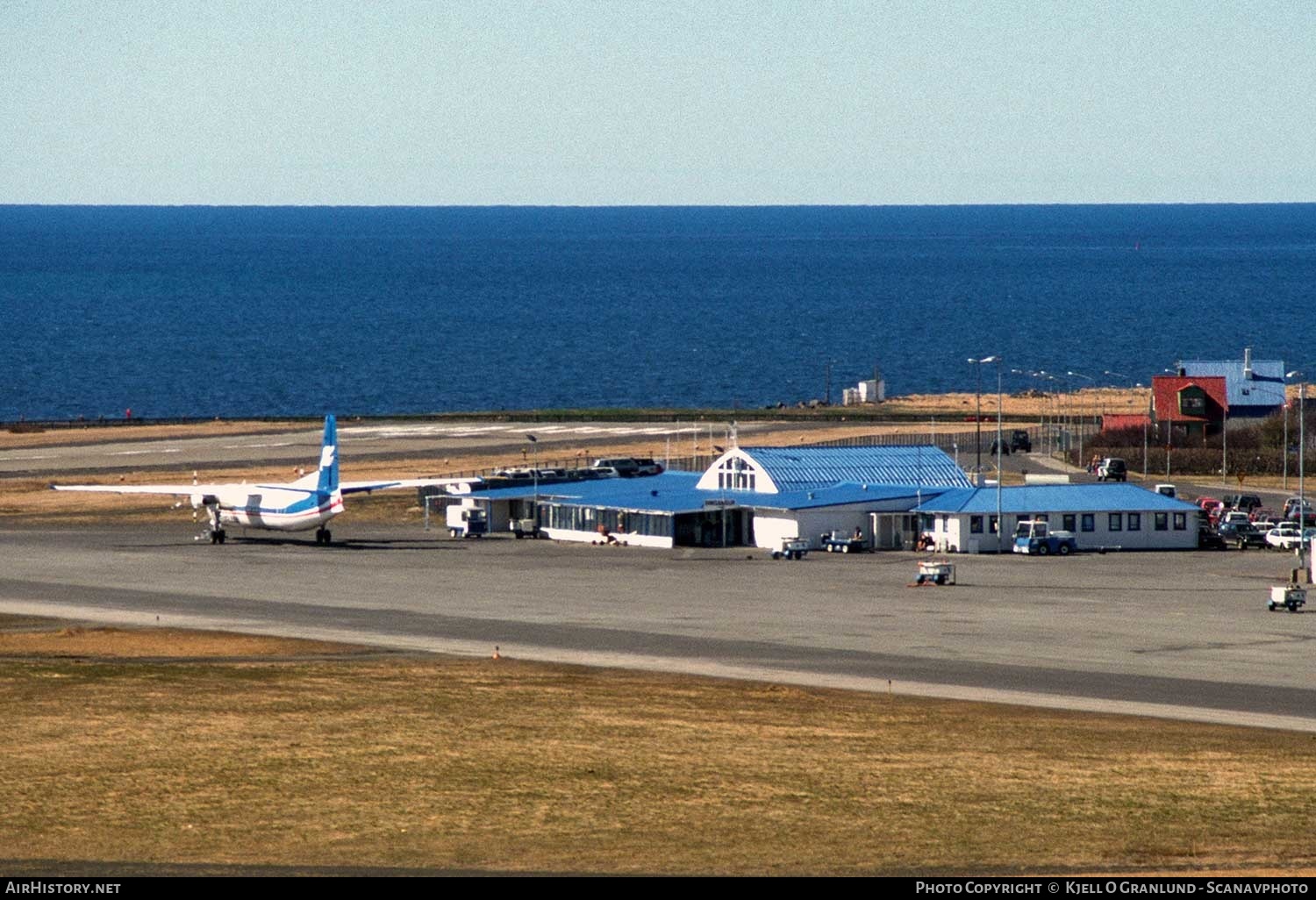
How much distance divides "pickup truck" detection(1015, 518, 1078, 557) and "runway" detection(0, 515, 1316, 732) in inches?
68.5

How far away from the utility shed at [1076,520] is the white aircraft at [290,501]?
101 feet

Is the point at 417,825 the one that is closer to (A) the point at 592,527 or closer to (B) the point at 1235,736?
(B) the point at 1235,736

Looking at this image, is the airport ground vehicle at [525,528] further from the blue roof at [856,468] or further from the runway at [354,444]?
the runway at [354,444]

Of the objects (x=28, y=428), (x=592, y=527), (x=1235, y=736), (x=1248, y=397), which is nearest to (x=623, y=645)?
(x=1235, y=736)

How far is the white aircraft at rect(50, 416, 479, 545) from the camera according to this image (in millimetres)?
108562

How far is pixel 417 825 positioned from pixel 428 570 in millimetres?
60692

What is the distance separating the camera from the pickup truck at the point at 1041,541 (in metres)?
105

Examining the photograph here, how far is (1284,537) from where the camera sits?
104625 millimetres

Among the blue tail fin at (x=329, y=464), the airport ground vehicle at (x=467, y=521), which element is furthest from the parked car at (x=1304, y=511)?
the blue tail fin at (x=329, y=464)

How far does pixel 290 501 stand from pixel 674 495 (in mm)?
23492

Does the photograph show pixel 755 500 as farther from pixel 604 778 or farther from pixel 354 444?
pixel 604 778

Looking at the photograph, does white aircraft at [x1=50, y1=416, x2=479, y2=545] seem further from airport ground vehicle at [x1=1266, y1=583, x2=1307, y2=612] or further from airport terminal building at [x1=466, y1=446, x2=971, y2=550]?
airport ground vehicle at [x1=1266, y1=583, x2=1307, y2=612]

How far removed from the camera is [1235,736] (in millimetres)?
51594

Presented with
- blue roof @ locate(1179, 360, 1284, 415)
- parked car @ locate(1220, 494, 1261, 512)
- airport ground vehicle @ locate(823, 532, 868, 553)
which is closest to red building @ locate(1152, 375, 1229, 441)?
blue roof @ locate(1179, 360, 1284, 415)
